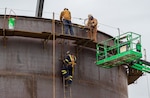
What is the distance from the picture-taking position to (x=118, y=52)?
16.8 metres

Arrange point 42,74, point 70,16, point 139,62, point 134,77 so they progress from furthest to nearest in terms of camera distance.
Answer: point 134,77 → point 139,62 → point 70,16 → point 42,74

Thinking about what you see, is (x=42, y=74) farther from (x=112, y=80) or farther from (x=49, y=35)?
(x=112, y=80)

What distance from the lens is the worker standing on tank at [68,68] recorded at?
52.5 feet

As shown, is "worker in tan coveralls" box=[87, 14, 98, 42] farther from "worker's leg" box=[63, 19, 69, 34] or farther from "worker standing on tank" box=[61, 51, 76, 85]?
"worker standing on tank" box=[61, 51, 76, 85]

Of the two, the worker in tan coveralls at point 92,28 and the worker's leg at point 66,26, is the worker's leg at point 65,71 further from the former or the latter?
the worker in tan coveralls at point 92,28

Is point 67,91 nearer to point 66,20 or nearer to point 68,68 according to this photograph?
point 68,68

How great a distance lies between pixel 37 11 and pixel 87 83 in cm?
740

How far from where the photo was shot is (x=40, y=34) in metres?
16.0

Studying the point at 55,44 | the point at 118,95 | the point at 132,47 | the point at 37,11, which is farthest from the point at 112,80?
the point at 37,11

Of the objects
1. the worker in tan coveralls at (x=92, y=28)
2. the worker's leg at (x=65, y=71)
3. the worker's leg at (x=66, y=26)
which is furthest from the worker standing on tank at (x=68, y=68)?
the worker in tan coveralls at (x=92, y=28)

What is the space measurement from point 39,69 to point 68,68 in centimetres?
120

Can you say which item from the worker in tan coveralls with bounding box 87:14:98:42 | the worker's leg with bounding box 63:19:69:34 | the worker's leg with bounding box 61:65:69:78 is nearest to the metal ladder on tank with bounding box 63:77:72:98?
the worker's leg with bounding box 61:65:69:78

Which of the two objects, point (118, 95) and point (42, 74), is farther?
point (118, 95)

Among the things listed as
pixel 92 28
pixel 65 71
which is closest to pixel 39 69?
pixel 65 71
